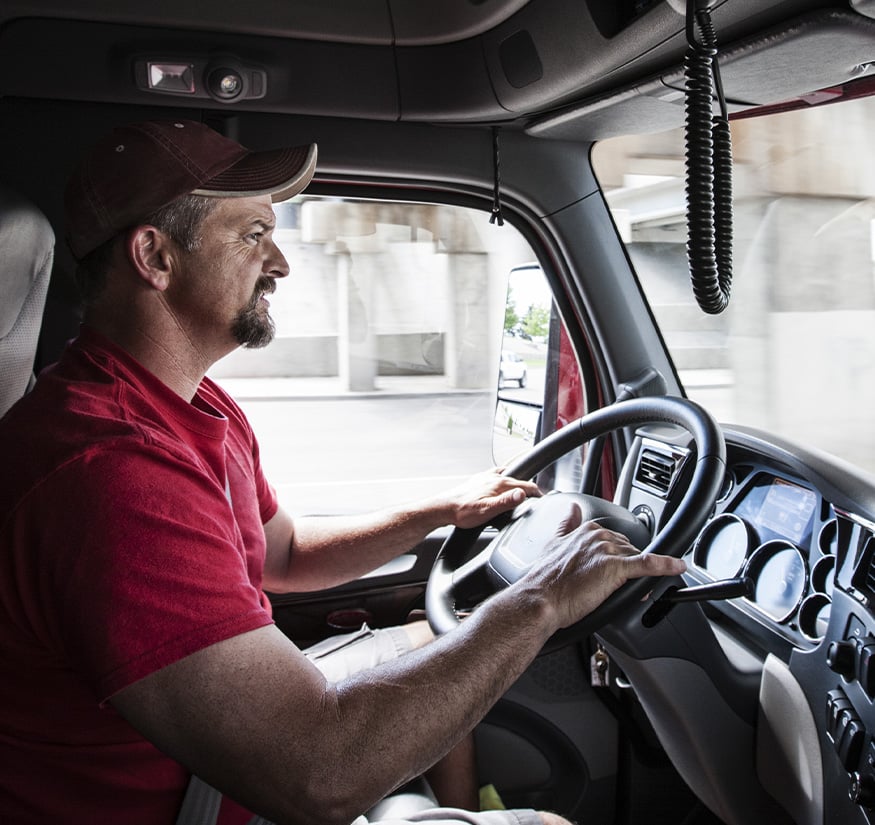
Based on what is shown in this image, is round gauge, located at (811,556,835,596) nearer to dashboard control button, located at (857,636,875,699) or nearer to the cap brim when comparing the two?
dashboard control button, located at (857,636,875,699)

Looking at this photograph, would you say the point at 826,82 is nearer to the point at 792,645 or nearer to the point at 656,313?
the point at 656,313

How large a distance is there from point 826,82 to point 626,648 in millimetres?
1134

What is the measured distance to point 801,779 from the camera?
143cm

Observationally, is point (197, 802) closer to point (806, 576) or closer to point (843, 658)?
point (843, 658)

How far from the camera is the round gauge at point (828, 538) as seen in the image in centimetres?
145

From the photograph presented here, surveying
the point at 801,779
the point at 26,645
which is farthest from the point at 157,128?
the point at 801,779

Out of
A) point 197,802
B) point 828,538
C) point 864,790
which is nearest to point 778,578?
point 828,538

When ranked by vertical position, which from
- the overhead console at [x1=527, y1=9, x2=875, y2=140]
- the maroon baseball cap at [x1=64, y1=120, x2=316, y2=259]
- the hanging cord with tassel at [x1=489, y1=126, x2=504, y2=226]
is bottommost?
the maroon baseball cap at [x1=64, y1=120, x2=316, y2=259]

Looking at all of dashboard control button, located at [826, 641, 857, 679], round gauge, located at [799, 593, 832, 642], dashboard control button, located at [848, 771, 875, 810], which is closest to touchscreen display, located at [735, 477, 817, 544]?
round gauge, located at [799, 593, 832, 642]

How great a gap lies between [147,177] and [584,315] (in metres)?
1.22

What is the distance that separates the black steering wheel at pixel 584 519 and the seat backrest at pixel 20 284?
2.76 feet

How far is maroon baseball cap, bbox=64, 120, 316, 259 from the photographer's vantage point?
4.42ft

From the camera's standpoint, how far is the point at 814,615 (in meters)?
1.47

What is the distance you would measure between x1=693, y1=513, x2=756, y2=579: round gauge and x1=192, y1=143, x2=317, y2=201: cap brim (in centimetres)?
108
